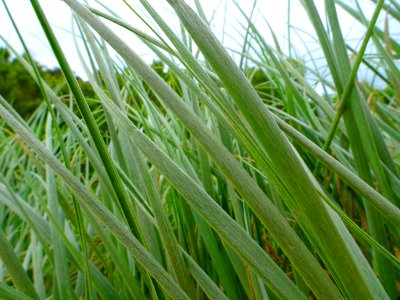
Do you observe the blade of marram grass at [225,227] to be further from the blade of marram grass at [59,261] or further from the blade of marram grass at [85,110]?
the blade of marram grass at [59,261]

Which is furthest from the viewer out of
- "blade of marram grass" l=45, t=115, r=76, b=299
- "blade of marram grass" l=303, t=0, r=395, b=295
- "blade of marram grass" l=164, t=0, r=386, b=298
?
"blade of marram grass" l=45, t=115, r=76, b=299

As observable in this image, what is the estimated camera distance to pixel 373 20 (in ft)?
1.43

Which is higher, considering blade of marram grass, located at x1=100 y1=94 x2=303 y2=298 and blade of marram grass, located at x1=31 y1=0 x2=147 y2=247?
blade of marram grass, located at x1=31 y1=0 x2=147 y2=247

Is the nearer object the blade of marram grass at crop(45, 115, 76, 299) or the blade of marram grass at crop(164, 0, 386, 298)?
the blade of marram grass at crop(164, 0, 386, 298)

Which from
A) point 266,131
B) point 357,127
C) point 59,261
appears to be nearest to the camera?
point 266,131

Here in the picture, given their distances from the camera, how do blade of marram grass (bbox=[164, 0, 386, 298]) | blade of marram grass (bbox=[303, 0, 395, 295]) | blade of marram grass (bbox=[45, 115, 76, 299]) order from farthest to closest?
blade of marram grass (bbox=[45, 115, 76, 299]) → blade of marram grass (bbox=[303, 0, 395, 295]) → blade of marram grass (bbox=[164, 0, 386, 298])

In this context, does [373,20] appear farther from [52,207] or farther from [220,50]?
[52,207]

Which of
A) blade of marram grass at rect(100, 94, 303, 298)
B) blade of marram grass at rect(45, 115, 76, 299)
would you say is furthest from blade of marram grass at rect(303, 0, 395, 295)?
blade of marram grass at rect(45, 115, 76, 299)

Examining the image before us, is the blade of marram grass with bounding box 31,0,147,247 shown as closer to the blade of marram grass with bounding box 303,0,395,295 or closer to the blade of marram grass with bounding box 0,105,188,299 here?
the blade of marram grass with bounding box 0,105,188,299

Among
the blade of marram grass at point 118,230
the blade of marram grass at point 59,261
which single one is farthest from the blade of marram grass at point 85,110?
the blade of marram grass at point 59,261

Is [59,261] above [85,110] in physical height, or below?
below

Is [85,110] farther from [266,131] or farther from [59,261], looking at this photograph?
[59,261]

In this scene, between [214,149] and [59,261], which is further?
[59,261]

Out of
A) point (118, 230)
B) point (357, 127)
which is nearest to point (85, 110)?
point (118, 230)
